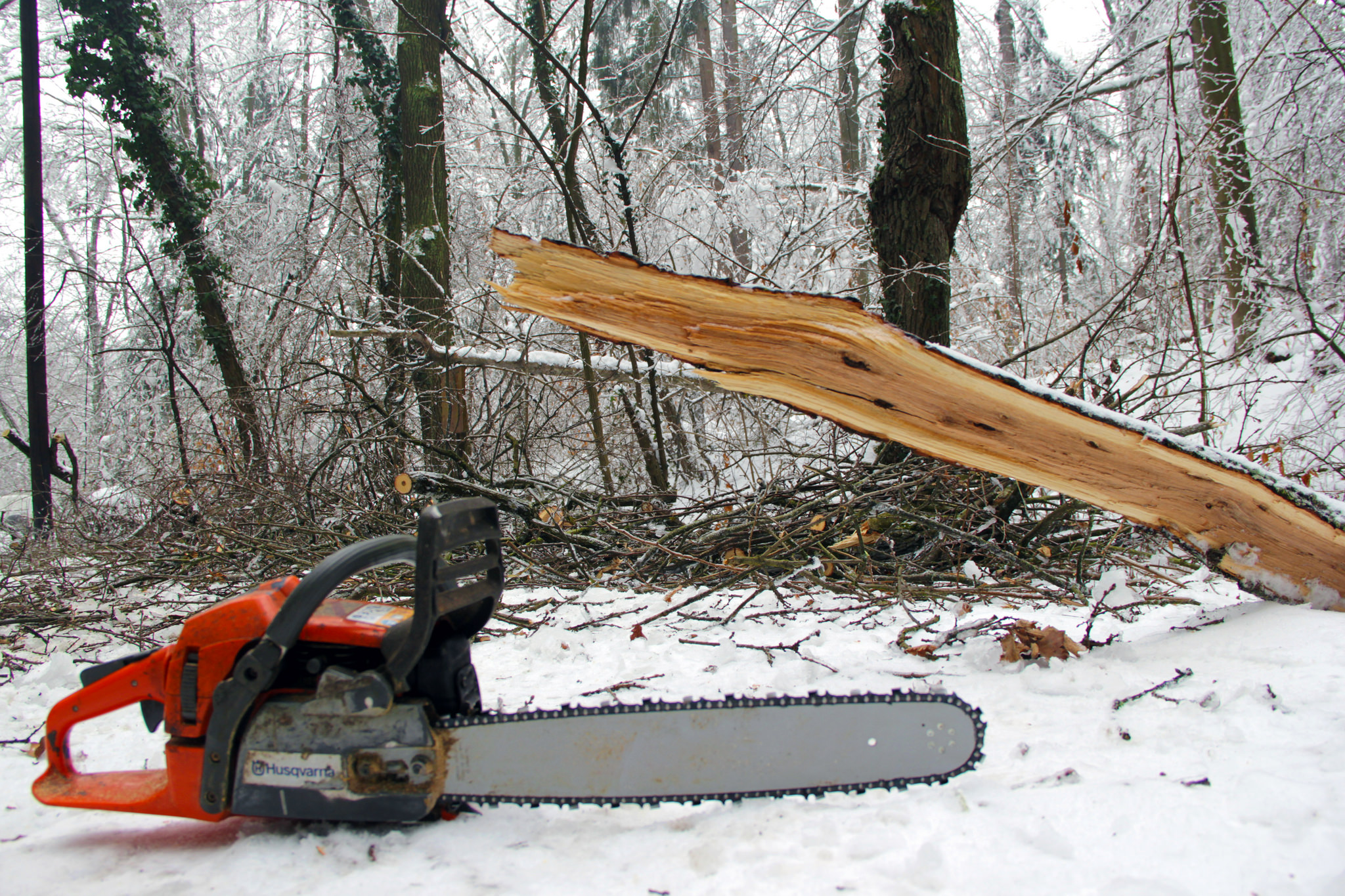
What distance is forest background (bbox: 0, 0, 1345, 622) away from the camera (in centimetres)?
373

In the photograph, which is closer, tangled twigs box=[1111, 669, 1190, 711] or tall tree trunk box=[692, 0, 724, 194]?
tangled twigs box=[1111, 669, 1190, 711]

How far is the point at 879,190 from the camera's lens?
404 centimetres

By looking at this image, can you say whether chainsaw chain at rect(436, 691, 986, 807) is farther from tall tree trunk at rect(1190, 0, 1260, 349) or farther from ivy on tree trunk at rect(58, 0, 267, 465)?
ivy on tree trunk at rect(58, 0, 267, 465)

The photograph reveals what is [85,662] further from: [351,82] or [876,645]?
[351,82]

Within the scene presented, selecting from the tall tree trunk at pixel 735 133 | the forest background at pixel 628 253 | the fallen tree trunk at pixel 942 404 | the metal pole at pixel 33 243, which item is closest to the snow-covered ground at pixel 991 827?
the fallen tree trunk at pixel 942 404

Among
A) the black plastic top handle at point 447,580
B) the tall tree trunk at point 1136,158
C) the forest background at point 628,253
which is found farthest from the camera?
the tall tree trunk at point 1136,158

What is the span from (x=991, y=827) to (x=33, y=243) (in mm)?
9236

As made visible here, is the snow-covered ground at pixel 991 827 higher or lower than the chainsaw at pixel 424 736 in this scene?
lower

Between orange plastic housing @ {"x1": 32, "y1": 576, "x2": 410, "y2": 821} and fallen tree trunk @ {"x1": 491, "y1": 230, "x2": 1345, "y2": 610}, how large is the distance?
0.98 metres

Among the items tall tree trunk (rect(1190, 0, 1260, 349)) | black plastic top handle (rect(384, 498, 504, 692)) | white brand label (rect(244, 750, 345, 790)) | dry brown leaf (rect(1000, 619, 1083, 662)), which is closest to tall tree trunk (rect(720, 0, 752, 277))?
tall tree trunk (rect(1190, 0, 1260, 349))

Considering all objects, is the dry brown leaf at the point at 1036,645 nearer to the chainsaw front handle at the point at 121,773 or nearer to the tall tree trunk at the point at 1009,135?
the chainsaw front handle at the point at 121,773

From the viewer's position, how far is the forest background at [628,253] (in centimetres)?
373

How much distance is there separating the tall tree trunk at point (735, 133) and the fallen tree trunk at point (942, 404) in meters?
2.97

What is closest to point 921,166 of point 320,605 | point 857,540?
point 857,540
